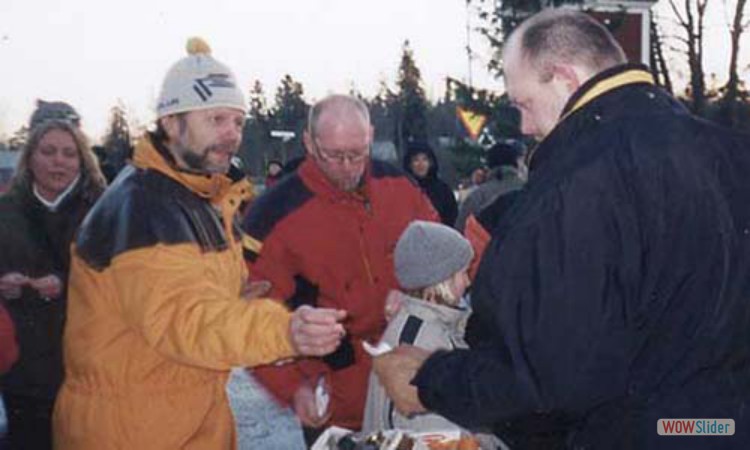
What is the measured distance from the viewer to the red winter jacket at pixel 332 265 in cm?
453

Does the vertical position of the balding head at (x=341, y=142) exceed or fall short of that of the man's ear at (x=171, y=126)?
it falls short

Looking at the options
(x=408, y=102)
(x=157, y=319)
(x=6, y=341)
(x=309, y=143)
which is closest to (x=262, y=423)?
(x=309, y=143)

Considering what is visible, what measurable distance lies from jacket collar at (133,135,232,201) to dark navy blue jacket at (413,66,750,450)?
1015 mm

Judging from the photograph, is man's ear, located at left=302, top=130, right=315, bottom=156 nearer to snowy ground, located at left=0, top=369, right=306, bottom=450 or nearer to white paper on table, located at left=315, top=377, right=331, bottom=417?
white paper on table, located at left=315, top=377, right=331, bottom=417

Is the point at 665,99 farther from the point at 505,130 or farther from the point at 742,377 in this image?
the point at 505,130

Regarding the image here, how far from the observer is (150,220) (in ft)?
9.96

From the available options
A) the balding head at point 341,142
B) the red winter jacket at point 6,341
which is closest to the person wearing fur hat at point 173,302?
the red winter jacket at point 6,341

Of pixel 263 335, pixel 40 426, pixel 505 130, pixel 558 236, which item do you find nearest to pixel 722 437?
pixel 558 236

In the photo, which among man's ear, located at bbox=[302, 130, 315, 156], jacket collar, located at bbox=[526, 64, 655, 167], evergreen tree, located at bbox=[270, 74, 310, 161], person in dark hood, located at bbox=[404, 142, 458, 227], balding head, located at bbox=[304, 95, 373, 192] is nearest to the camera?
jacket collar, located at bbox=[526, 64, 655, 167]

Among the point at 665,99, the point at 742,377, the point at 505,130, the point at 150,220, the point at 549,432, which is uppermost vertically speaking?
the point at 665,99

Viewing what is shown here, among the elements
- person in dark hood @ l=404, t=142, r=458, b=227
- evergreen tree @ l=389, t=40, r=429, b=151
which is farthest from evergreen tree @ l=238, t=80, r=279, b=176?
person in dark hood @ l=404, t=142, r=458, b=227

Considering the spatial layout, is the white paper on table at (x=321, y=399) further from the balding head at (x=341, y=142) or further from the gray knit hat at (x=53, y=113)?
the gray knit hat at (x=53, y=113)

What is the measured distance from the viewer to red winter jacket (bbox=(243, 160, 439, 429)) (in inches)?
178

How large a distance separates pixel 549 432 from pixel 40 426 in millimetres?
2543
